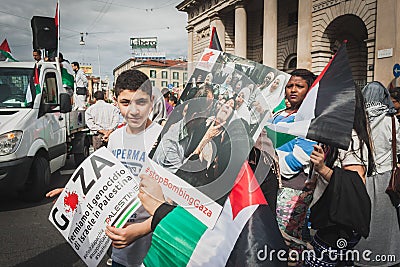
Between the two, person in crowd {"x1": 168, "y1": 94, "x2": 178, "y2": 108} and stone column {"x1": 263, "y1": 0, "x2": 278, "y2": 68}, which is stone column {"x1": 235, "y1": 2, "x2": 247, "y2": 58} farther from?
person in crowd {"x1": 168, "y1": 94, "x2": 178, "y2": 108}

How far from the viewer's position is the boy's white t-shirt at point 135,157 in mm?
1640

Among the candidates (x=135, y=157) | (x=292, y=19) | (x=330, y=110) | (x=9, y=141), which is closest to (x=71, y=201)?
(x=135, y=157)

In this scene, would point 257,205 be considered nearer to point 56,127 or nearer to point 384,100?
point 384,100

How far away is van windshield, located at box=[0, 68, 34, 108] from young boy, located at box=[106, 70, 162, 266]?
4.52m

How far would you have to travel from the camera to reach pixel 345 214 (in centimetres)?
217

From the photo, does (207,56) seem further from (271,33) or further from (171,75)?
(271,33)

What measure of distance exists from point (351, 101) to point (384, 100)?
2100mm

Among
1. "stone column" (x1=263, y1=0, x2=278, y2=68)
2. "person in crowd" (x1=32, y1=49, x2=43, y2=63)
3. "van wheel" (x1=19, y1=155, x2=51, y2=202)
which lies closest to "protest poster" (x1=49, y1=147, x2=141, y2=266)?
"van wheel" (x1=19, y1=155, x2=51, y2=202)

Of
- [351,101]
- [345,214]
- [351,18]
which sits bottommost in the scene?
[345,214]

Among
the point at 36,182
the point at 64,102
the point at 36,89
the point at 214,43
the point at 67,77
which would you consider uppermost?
the point at 67,77

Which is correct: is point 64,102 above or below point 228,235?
above

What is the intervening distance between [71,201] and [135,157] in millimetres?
384

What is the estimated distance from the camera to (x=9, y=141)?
205 inches

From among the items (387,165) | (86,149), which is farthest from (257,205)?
(86,149)
